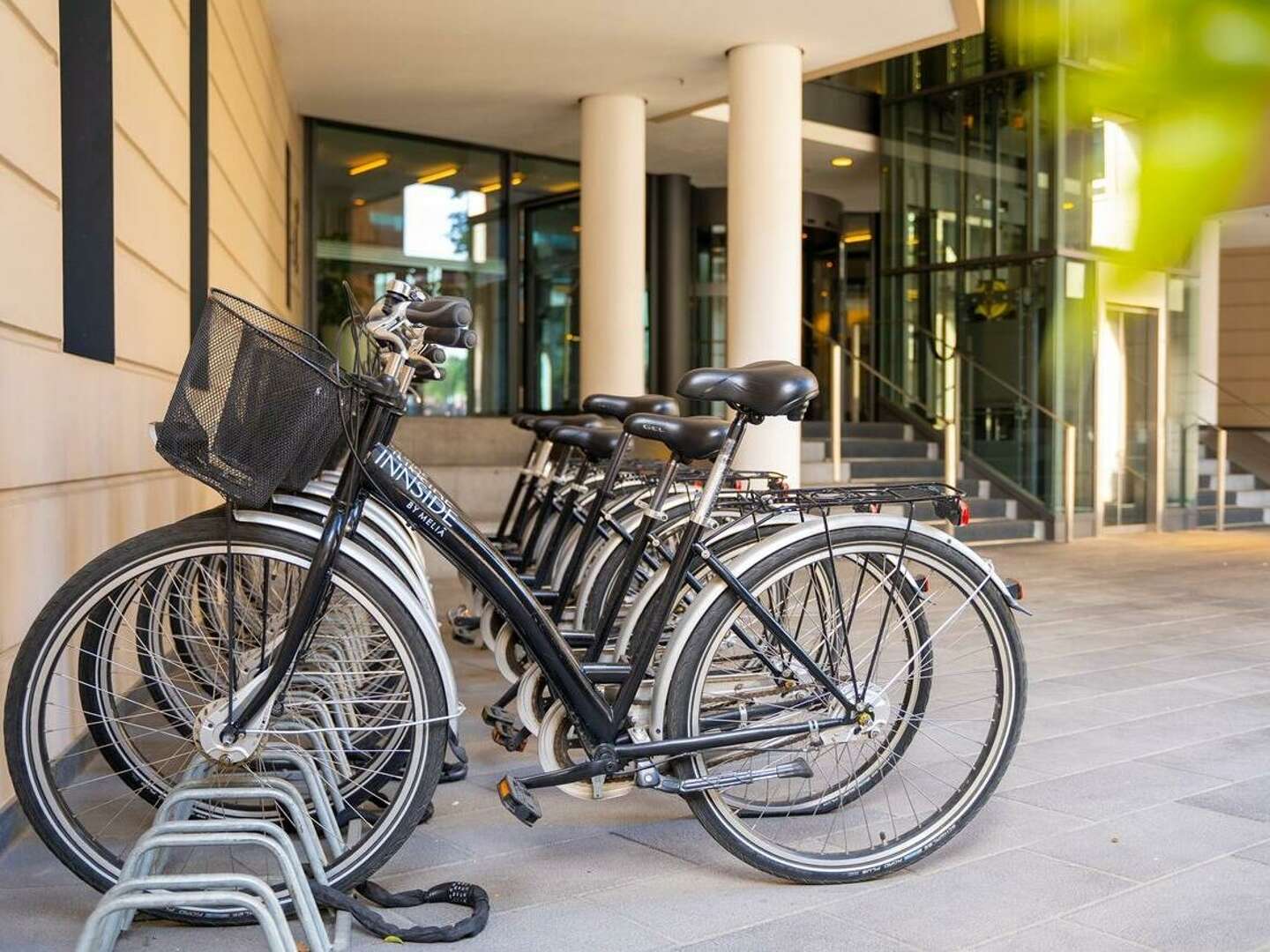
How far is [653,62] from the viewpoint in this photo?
8.04m

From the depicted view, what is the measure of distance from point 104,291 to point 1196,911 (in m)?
2.77

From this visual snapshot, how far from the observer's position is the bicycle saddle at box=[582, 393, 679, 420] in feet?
10.7

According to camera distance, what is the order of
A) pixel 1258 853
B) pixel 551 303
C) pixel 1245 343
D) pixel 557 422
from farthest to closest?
pixel 1245 343, pixel 551 303, pixel 557 422, pixel 1258 853

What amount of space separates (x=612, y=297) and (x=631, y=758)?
6823mm

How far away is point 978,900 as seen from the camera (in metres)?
2.25

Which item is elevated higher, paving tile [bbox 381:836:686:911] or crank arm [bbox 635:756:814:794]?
crank arm [bbox 635:756:814:794]

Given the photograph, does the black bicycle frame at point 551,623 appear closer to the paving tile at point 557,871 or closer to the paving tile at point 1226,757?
the paving tile at point 557,871

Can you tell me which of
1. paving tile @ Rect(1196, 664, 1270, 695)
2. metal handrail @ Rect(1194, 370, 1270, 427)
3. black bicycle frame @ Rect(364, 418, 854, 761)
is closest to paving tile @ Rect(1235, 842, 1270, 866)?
black bicycle frame @ Rect(364, 418, 854, 761)

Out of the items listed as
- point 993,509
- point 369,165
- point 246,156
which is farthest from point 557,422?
point 369,165

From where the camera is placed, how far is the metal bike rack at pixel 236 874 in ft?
5.98

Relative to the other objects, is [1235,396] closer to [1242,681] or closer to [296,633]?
[1242,681]

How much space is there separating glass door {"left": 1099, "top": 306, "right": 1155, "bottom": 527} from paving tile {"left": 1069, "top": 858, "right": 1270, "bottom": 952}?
866 cm

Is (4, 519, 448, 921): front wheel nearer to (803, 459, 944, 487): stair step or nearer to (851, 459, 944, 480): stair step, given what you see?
(803, 459, 944, 487): stair step

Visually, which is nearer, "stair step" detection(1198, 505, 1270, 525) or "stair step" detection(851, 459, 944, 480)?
"stair step" detection(851, 459, 944, 480)
